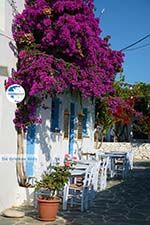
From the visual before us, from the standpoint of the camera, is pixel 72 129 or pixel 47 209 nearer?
pixel 47 209

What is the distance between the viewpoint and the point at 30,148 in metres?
12.2

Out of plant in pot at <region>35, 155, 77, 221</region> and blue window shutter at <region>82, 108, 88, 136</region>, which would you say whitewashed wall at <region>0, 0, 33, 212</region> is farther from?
blue window shutter at <region>82, 108, 88, 136</region>

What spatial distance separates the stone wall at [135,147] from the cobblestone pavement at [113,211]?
538 inches

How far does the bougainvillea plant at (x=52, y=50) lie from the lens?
1084 centimetres

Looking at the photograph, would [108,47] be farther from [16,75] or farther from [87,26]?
[16,75]

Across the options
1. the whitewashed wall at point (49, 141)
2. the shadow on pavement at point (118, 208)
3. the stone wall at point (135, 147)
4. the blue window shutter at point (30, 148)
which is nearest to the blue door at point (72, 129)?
the whitewashed wall at point (49, 141)

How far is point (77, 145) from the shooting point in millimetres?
17484

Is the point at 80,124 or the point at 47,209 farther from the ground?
the point at 80,124

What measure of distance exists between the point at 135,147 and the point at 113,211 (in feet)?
61.3

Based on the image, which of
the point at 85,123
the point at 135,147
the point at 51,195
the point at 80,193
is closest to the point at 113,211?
the point at 80,193

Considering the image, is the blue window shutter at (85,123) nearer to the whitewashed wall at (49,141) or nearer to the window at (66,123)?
the whitewashed wall at (49,141)

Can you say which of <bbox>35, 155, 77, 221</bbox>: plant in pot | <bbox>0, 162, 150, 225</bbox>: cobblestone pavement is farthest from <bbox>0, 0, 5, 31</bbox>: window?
<bbox>0, 162, 150, 225</bbox>: cobblestone pavement

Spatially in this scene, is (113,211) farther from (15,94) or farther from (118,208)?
(15,94)

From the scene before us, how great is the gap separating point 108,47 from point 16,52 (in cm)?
468
